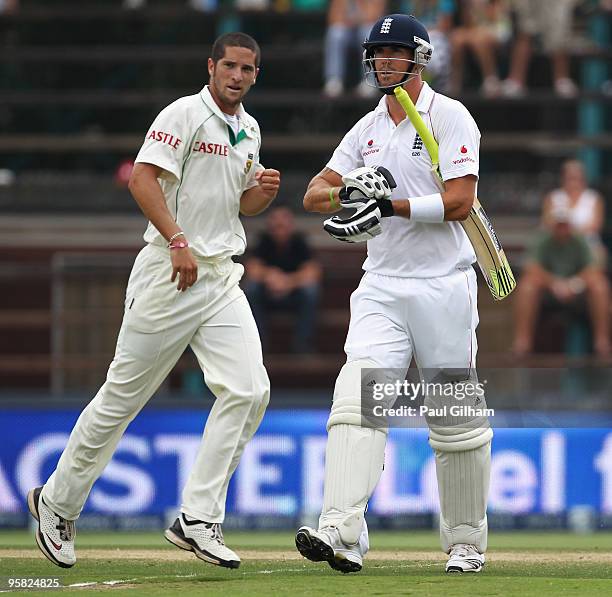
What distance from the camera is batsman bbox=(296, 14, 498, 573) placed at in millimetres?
6445

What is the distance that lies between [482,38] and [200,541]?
33.5 ft

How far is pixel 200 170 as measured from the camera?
6875 millimetres

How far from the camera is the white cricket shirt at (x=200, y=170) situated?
679cm

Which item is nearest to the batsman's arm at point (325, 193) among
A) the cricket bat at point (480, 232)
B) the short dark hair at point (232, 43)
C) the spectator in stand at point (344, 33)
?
the cricket bat at point (480, 232)

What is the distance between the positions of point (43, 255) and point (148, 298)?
820cm

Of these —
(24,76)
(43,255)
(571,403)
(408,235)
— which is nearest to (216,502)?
(408,235)

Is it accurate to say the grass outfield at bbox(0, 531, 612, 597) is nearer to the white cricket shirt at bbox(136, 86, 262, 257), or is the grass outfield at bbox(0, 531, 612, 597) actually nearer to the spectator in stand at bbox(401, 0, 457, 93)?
the white cricket shirt at bbox(136, 86, 262, 257)

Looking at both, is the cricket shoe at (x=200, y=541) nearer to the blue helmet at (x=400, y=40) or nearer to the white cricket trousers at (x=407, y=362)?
the white cricket trousers at (x=407, y=362)

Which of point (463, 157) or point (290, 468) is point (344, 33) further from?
point (463, 157)

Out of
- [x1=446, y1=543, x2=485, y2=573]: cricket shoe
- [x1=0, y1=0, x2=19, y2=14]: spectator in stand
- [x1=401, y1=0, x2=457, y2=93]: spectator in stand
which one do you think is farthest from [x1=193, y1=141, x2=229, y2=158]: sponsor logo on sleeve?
[x1=0, y1=0, x2=19, y2=14]: spectator in stand

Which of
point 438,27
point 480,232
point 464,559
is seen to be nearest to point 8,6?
point 438,27

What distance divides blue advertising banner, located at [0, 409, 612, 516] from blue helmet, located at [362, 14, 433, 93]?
5.69 meters

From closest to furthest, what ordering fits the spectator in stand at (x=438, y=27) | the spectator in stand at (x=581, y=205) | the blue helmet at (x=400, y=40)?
the blue helmet at (x=400, y=40)
the spectator in stand at (x=581, y=205)
the spectator in stand at (x=438, y=27)

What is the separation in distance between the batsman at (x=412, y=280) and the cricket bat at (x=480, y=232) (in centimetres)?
2
